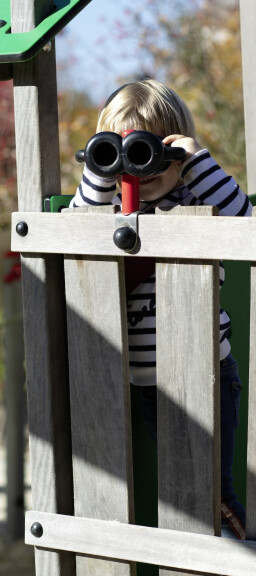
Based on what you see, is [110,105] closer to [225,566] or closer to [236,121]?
[225,566]

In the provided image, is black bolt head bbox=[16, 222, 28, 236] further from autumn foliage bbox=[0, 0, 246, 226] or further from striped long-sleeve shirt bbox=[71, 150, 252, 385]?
autumn foliage bbox=[0, 0, 246, 226]

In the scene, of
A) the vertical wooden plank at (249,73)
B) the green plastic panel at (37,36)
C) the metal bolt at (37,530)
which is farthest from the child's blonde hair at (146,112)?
the metal bolt at (37,530)

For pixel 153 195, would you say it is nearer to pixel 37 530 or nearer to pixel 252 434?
pixel 252 434

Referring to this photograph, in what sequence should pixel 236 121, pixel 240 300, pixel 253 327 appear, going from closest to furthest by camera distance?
pixel 253 327
pixel 240 300
pixel 236 121

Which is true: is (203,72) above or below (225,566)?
above

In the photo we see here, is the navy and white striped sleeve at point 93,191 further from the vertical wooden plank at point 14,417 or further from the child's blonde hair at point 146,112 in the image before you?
the vertical wooden plank at point 14,417

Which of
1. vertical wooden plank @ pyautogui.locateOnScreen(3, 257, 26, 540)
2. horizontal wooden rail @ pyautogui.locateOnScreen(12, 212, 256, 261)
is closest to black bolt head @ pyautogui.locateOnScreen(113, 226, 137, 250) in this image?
horizontal wooden rail @ pyautogui.locateOnScreen(12, 212, 256, 261)

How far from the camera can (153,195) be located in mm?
1920

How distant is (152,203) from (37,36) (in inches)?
18.7

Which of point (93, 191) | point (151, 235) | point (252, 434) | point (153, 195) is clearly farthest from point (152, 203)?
point (252, 434)

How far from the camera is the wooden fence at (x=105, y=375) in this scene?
1.63m

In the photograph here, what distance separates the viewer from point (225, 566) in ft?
5.43

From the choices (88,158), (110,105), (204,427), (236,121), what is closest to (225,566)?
(204,427)

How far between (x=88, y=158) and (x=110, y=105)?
0.35 m
